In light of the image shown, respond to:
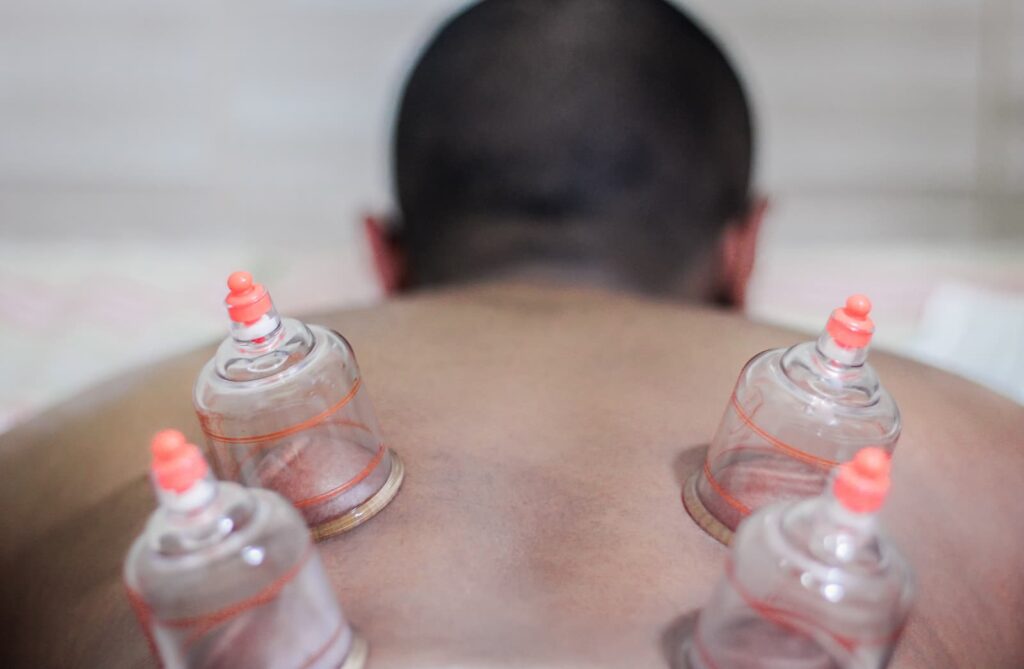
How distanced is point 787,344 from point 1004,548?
0.24m

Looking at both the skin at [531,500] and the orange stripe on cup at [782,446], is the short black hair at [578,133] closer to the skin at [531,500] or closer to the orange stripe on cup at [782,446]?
the skin at [531,500]

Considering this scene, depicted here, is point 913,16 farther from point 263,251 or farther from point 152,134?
point 152,134

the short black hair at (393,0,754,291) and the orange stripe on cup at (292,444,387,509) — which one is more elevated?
the short black hair at (393,0,754,291)

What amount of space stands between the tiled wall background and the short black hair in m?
0.51

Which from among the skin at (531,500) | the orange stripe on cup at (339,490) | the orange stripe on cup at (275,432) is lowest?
the skin at (531,500)

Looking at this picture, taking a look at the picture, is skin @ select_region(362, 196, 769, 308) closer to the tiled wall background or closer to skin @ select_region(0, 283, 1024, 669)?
skin @ select_region(0, 283, 1024, 669)

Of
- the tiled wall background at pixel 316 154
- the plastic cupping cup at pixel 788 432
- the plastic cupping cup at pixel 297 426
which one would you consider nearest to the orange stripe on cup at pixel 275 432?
the plastic cupping cup at pixel 297 426

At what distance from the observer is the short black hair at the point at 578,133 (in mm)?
945

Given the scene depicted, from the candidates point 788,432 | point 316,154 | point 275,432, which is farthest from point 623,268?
point 316,154

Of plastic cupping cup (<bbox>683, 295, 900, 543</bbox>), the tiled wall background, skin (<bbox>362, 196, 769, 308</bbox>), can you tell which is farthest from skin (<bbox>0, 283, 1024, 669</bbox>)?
the tiled wall background

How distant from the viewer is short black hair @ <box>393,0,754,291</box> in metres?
0.95

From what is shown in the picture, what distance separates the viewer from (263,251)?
1647 mm

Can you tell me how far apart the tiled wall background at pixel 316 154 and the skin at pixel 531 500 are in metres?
0.74

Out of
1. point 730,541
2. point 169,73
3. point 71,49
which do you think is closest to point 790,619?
point 730,541
